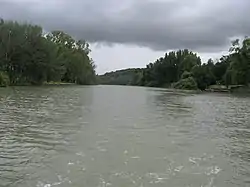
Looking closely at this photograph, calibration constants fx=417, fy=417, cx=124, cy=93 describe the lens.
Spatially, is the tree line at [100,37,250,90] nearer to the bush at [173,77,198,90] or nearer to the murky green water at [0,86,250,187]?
the bush at [173,77,198,90]

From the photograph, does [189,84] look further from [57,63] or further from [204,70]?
[57,63]

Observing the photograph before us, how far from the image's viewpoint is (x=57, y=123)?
21156 mm

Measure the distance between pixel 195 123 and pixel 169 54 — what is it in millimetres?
175794

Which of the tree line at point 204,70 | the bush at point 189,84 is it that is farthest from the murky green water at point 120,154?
the bush at point 189,84

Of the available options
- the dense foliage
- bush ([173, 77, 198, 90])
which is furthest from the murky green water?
bush ([173, 77, 198, 90])

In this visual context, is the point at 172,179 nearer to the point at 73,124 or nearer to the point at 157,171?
the point at 157,171

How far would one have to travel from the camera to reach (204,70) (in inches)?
5423

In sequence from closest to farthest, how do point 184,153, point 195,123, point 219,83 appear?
point 184,153 < point 195,123 < point 219,83

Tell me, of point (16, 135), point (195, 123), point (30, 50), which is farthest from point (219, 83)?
point (16, 135)

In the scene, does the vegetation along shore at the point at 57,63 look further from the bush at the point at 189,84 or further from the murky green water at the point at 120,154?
the murky green water at the point at 120,154

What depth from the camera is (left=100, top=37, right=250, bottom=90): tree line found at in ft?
340

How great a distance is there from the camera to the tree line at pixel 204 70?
103500 millimetres

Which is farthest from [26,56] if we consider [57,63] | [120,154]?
[120,154]

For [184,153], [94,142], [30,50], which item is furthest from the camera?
[30,50]
